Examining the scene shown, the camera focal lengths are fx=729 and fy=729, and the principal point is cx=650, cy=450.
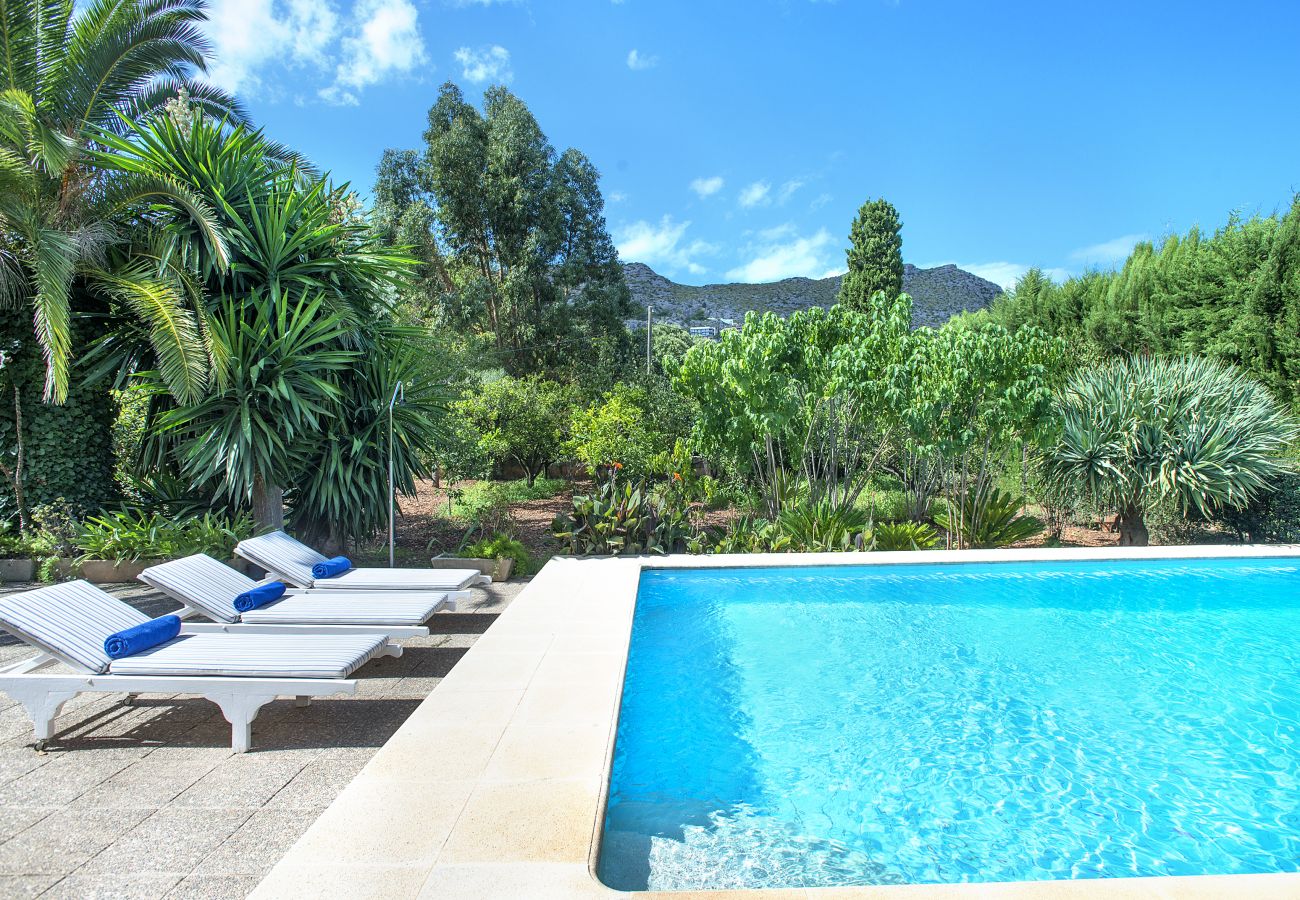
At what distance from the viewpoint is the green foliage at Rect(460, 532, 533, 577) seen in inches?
312

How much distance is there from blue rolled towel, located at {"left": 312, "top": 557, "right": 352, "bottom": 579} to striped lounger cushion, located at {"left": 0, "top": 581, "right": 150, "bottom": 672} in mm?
1701

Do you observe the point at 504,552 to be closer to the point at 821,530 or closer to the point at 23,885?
the point at 821,530

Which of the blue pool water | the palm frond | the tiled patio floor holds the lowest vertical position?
the blue pool water

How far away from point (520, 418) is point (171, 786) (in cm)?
1089

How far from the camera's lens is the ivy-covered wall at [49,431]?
7484mm

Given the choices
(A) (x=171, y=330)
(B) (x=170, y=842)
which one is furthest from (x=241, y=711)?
(A) (x=171, y=330)

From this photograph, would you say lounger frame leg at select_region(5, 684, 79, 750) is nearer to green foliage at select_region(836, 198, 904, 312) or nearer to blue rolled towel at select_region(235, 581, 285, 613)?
blue rolled towel at select_region(235, 581, 285, 613)

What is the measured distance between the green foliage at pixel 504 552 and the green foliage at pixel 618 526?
0.63m

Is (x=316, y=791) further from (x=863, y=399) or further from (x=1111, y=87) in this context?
(x=1111, y=87)

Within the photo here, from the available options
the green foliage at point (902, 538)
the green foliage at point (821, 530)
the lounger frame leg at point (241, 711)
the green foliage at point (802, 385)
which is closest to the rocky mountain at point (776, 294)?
the green foliage at point (802, 385)

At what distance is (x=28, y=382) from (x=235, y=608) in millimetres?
4841

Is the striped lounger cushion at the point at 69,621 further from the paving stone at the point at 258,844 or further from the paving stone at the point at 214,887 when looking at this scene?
the paving stone at the point at 214,887

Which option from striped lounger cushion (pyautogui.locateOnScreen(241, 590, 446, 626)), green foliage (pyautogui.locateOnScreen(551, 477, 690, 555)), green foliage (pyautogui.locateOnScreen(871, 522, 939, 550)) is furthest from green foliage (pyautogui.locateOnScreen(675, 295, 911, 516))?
striped lounger cushion (pyautogui.locateOnScreen(241, 590, 446, 626))

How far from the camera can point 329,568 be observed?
6.05 m
